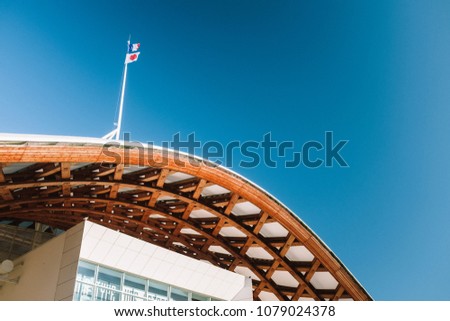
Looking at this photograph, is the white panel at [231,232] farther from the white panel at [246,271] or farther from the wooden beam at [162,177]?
the wooden beam at [162,177]

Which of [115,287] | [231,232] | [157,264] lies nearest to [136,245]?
[157,264]

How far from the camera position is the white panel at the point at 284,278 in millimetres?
29547

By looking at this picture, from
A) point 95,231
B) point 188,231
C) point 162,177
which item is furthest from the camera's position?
point 188,231

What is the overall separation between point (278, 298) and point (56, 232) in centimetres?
1445

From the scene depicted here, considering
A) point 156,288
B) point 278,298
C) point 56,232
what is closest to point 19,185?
point 156,288

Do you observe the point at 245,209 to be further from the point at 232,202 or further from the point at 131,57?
the point at 131,57

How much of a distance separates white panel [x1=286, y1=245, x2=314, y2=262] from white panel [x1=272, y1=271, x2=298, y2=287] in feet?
4.70

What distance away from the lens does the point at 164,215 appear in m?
26.5

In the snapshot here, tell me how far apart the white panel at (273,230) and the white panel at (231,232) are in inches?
53.6

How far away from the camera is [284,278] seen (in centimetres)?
2994

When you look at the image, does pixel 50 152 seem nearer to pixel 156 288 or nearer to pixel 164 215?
pixel 156 288

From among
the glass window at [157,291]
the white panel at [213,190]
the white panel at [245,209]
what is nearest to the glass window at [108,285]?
the glass window at [157,291]

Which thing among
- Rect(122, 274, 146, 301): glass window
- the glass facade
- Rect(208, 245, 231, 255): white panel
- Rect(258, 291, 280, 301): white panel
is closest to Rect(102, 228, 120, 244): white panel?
the glass facade

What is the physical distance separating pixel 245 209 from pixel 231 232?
3.01 metres
